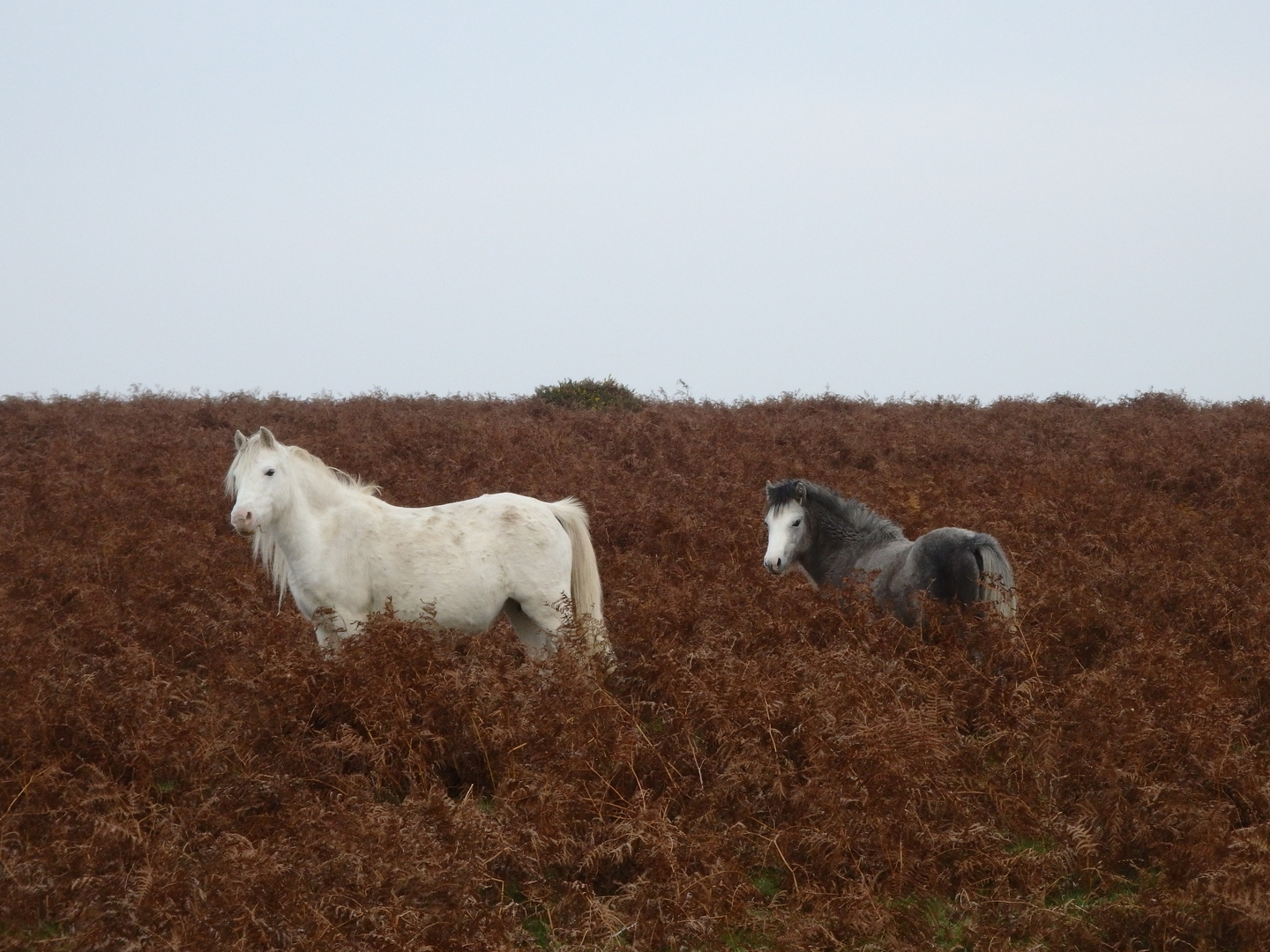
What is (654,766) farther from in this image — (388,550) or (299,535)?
(299,535)

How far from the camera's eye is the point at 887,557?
27.8 feet

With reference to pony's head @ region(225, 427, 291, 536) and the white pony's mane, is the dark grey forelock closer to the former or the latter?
the white pony's mane

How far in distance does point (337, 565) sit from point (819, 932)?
464 centimetres

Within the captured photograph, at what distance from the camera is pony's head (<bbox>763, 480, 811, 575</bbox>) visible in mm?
8766

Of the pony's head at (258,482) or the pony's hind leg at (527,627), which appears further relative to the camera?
the pony's hind leg at (527,627)

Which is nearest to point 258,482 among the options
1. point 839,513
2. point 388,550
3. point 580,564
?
point 388,550

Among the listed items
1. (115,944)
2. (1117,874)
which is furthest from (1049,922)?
(115,944)

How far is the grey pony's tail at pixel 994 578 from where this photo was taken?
7.16m

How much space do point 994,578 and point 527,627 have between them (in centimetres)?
348

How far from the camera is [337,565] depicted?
7.69 m

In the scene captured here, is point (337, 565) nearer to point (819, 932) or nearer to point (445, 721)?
point (445, 721)

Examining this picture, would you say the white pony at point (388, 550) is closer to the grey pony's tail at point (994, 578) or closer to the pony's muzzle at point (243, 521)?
the pony's muzzle at point (243, 521)

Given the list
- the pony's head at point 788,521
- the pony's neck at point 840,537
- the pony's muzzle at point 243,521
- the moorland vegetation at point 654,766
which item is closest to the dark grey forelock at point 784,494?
the pony's head at point 788,521

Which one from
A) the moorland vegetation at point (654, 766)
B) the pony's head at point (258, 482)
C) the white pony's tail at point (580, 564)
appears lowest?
the moorland vegetation at point (654, 766)
